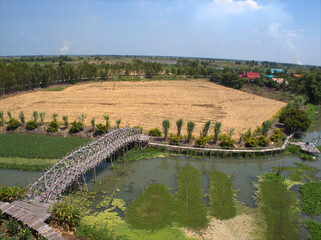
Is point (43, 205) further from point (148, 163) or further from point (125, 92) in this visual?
point (125, 92)

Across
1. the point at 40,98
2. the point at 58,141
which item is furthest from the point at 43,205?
the point at 40,98

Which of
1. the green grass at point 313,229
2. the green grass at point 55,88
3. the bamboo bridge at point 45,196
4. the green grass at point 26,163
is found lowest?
the green grass at point 313,229

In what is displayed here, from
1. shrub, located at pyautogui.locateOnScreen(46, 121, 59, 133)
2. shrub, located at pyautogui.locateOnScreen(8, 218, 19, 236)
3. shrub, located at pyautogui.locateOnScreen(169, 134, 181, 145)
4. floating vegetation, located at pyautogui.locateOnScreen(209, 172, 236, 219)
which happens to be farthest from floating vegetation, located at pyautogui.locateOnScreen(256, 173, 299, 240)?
shrub, located at pyautogui.locateOnScreen(46, 121, 59, 133)

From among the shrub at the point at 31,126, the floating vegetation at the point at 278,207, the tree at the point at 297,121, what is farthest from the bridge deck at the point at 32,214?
the tree at the point at 297,121

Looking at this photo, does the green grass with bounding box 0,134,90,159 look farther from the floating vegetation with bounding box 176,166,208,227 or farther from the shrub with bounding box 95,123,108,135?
the floating vegetation with bounding box 176,166,208,227

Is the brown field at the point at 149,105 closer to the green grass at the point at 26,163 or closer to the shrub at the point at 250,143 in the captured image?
the shrub at the point at 250,143

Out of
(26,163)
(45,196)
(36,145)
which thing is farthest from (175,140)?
(36,145)

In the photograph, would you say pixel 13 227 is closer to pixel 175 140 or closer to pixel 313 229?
pixel 175 140
